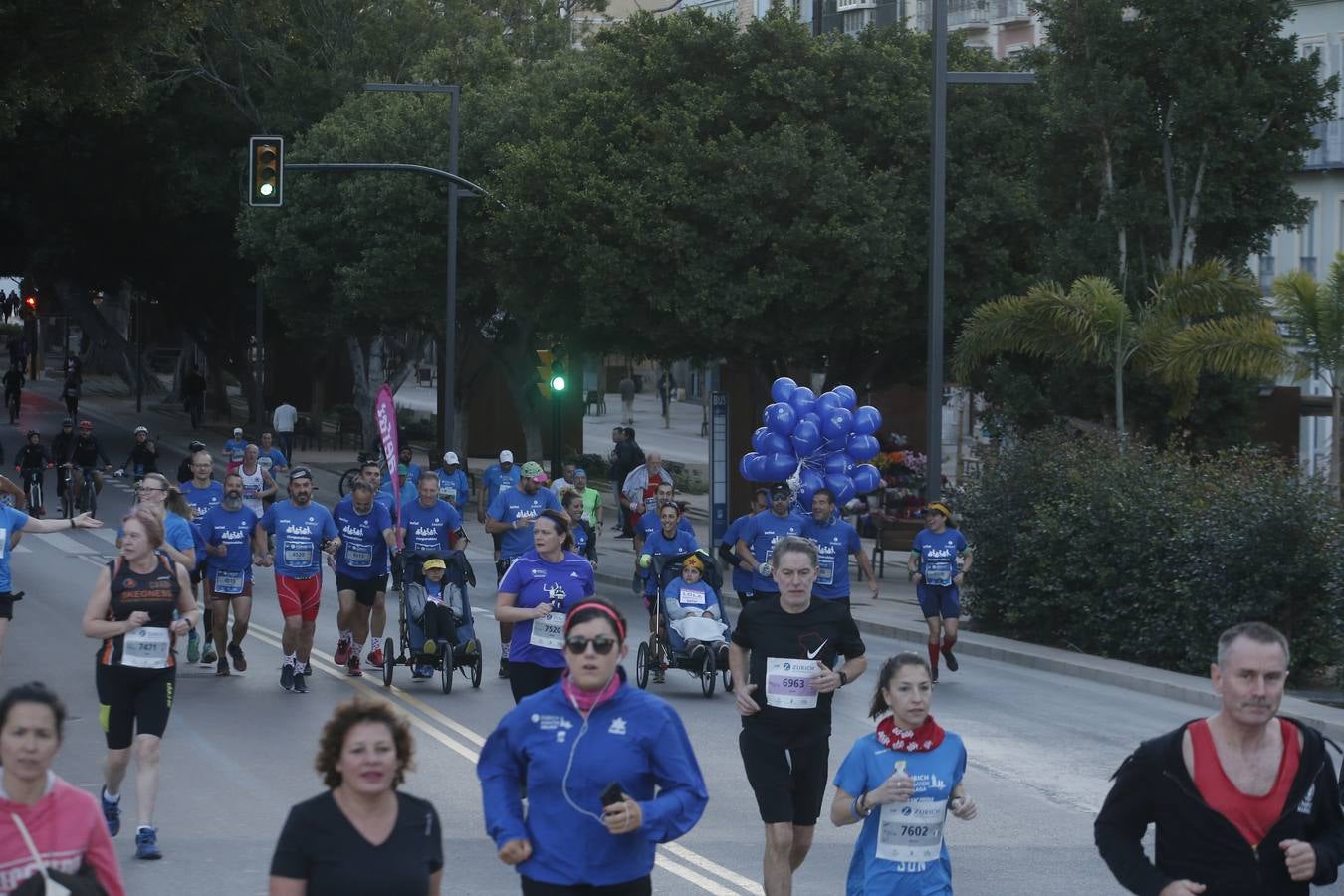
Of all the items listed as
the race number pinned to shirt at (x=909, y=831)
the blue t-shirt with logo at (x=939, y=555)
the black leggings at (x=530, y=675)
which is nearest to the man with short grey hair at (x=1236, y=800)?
the race number pinned to shirt at (x=909, y=831)

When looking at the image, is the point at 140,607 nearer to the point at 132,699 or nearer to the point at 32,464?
the point at 132,699

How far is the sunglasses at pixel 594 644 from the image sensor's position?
5945 mm

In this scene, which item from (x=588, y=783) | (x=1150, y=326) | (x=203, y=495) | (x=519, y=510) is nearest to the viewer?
(x=588, y=783)

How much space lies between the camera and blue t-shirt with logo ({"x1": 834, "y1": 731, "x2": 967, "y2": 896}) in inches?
272

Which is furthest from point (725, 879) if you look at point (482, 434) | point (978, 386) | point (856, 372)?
point (482, 434)

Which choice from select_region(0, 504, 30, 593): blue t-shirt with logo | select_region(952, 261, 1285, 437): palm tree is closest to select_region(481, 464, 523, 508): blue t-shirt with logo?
select_region(952, 261, 1285, 437): palm tree

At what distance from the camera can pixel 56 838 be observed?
18.1 ft

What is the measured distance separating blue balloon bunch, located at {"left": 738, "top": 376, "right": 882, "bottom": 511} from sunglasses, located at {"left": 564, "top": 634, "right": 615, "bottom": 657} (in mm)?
17545

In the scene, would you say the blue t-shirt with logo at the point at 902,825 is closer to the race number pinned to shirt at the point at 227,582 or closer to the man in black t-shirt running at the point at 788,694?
the man in black t-shirt running at the point at 788,694

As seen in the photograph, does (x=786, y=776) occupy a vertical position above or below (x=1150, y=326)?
below

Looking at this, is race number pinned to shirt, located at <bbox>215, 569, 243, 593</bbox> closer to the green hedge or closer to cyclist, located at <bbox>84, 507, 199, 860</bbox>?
cyclist, located at <bbox>84, 507, 199, 860</bbox>

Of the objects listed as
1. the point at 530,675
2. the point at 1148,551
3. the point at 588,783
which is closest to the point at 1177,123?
the point at 1148,551

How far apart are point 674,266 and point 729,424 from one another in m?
4.09

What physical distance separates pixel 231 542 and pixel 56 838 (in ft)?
37.1
